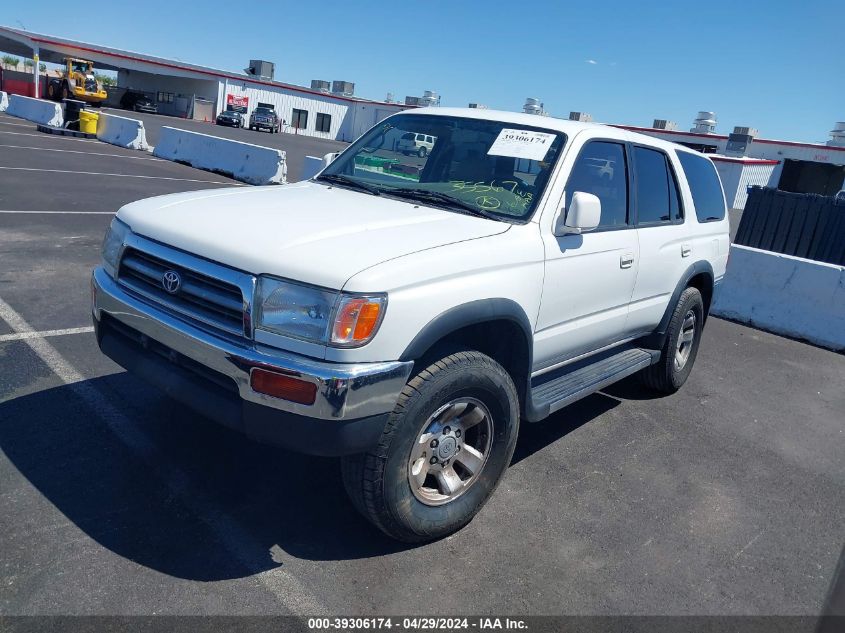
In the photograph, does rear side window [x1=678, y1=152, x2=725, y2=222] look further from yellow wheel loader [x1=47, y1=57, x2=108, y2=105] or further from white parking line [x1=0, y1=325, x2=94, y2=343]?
yellow wheel loader [x1=47, y1=57, x2=108, y2=105]

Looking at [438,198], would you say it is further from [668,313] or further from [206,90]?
[206,90]

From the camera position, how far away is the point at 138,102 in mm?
48688

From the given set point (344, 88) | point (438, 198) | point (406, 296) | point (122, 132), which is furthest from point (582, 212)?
point (344, 88)

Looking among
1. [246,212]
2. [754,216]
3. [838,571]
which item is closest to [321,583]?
[246,212]

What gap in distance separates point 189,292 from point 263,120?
158 ft

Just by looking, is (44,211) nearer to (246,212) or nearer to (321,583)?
(246,212)

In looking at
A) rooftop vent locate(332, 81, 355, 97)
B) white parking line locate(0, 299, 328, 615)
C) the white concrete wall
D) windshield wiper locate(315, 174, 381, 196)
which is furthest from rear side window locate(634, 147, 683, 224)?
rooftop vent locate(332, 81, 355, 97)

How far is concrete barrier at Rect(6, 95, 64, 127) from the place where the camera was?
76.7ft

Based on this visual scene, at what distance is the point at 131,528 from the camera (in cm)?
311

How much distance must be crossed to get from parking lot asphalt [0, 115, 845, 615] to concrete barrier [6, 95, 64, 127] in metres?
20.9

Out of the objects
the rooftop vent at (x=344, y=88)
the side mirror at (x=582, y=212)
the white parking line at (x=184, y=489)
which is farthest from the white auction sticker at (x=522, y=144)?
the rooftop vent at (x=344, y=88)

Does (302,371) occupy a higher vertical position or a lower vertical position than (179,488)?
higher

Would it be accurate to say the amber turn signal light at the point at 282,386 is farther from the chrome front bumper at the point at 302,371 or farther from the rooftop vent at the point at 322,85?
the rooftop vent at the point at 322,85

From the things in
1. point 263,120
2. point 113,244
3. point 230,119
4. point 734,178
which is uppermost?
point 734,178
